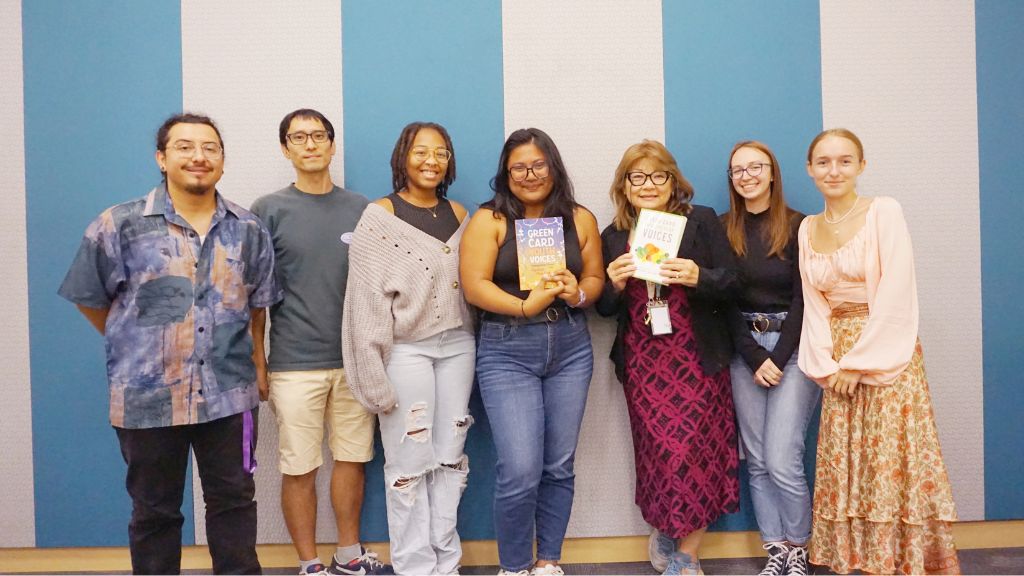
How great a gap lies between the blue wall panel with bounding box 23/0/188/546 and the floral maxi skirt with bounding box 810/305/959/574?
2.95 meters

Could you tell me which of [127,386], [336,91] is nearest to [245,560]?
[127,386]

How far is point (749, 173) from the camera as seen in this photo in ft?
8.55

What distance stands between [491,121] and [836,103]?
66.9 inches

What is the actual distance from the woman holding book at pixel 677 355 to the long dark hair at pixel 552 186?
0.98 feet

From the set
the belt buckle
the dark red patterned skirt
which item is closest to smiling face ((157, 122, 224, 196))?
the dark red patterned skirt

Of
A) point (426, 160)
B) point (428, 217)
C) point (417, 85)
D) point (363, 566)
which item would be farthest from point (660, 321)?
point (363, 566)

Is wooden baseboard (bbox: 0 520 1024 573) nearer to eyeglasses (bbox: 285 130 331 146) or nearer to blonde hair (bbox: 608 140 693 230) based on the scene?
blonde hair (bbox: 608 140 693 230)

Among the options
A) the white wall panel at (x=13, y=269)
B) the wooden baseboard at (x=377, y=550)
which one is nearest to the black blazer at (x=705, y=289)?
the wooden baseboard at (x=377, y=550)

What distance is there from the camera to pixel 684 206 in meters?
2.67

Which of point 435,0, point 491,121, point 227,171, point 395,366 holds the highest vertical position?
point 435,0

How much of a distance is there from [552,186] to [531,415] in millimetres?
939

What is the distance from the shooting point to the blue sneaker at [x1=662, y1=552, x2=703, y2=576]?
2.70 m

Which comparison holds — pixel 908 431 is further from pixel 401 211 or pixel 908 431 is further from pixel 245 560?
pixel 245 560

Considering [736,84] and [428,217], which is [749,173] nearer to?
[736,84]
